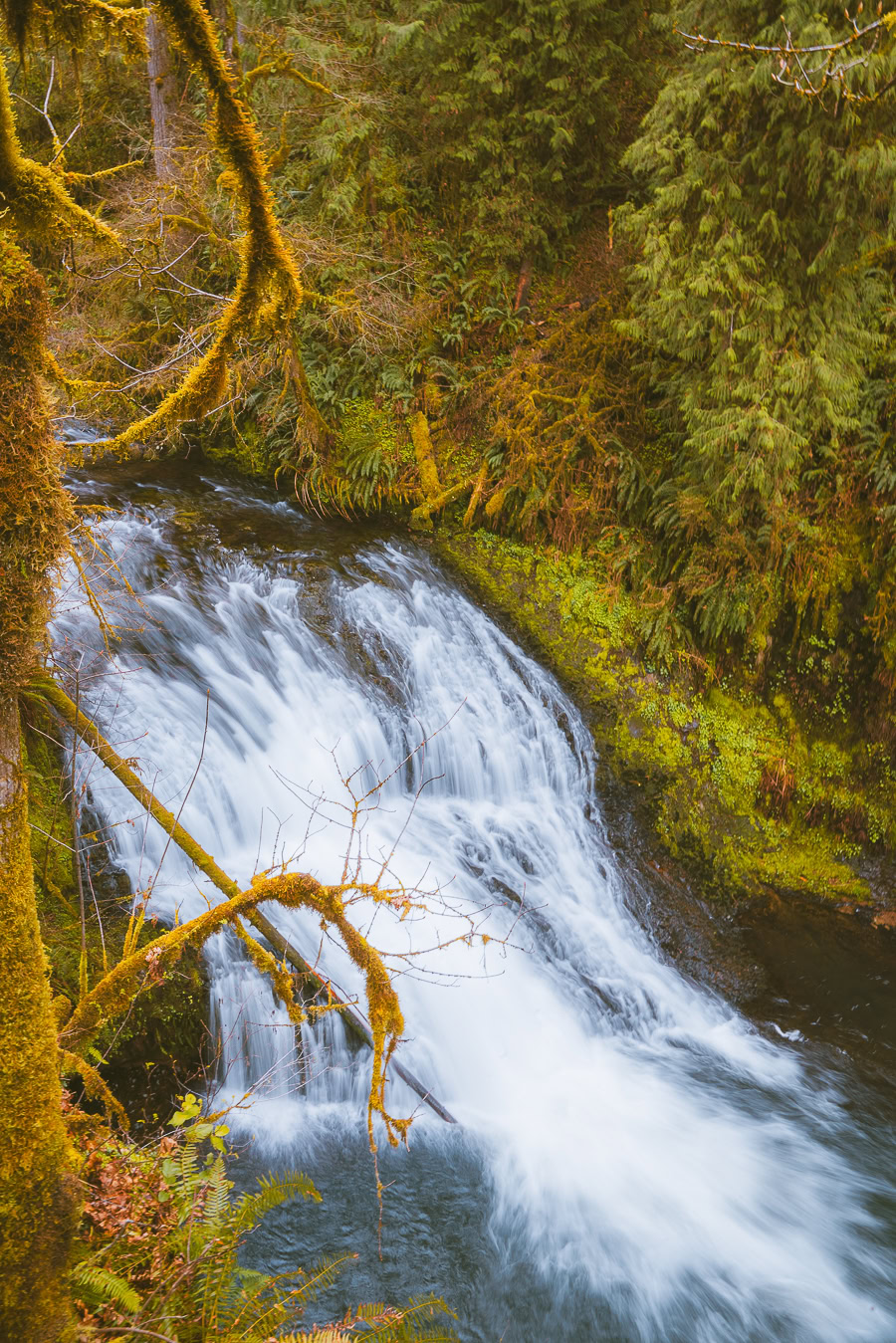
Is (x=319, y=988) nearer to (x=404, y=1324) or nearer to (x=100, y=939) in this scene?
(x=100, y=939)

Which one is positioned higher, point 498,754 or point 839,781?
point 498,754

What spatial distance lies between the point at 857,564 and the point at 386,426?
633 centimetres

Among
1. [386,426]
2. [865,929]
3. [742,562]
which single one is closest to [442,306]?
[386,426]

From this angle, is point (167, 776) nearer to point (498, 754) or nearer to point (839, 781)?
point (498, 754)

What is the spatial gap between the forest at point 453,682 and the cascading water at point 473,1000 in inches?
1.6

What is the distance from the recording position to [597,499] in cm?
1002

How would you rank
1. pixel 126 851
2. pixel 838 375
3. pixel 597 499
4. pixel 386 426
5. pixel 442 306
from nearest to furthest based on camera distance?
1. pixel 126 851
2. pixel 838 375
3. pixel 597 499
4. pixel 386 426
5. pixel 442 306

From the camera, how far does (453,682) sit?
866cm

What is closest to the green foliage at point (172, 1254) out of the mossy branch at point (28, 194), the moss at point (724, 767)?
the mossy branch at point (28, 194)

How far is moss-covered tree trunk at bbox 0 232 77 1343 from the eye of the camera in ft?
7.06

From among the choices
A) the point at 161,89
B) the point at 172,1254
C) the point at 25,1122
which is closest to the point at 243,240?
the point at 25,1122

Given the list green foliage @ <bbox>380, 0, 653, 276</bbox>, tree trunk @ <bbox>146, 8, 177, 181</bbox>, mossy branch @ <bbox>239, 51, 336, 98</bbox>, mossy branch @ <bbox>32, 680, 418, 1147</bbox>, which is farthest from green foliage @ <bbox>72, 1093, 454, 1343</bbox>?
green foliage @ <bbox>380, 0, 653, 276</bbox>

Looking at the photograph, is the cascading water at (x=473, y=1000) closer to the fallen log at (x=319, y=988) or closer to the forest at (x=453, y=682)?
the forest at (x=453, y=682)

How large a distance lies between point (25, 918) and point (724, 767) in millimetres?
7884
